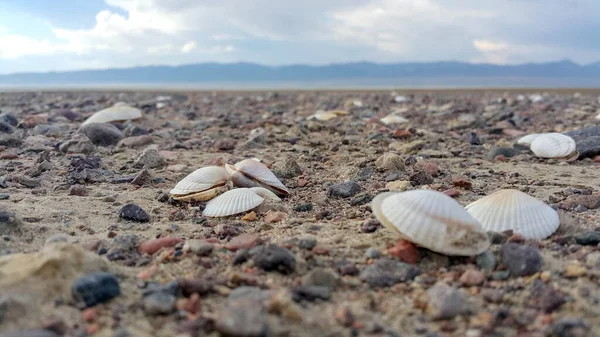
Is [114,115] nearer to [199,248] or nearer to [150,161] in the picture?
[150,161]

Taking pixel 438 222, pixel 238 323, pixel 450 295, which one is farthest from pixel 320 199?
pixel 238 323

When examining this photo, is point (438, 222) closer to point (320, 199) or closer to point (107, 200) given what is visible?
point (320, 199)

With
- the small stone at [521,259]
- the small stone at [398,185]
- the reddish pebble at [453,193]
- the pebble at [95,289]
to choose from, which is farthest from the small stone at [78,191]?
the small stone at [521,259]

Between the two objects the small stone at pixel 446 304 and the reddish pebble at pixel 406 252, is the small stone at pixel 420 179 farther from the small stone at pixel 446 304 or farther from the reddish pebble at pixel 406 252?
the small stone at pixel 446 304

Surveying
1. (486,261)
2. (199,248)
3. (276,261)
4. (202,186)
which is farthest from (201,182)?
(486,261)

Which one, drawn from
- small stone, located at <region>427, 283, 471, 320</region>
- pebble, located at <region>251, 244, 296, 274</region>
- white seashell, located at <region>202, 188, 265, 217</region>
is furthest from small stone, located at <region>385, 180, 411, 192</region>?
small stone, located at <region>427, 283, 471, 320</region>

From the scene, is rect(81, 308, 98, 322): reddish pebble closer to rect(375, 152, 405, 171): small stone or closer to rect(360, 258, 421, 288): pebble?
rect(360, 258, 421, 288): pebble
